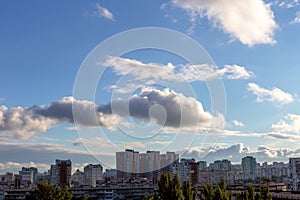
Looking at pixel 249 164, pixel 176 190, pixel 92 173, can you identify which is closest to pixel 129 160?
pixel 92 173

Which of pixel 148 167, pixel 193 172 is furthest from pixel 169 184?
pixel 148 167

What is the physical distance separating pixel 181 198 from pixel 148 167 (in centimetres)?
7559

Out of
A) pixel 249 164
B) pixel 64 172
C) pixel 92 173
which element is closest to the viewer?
pixel 64 172

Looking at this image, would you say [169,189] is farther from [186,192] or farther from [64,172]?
[64,172]

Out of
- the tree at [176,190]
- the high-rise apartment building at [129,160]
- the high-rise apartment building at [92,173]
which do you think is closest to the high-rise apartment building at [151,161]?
the high-rise apartment building at [129,160]

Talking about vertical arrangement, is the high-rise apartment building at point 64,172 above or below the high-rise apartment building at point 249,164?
below

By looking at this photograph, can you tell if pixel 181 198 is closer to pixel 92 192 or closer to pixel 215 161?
pixel 92 192

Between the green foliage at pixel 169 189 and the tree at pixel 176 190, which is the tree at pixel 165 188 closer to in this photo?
the green foliage at pixel 169 189

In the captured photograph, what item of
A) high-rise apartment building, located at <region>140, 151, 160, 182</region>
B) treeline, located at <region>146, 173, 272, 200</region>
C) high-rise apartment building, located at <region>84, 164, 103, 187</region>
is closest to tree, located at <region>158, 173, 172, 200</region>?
treeline, located at <region>146, 173, 272, 200</region>

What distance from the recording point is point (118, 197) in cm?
6744

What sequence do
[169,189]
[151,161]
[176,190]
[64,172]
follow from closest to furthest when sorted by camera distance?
[176,190] → [169,189] → [64,172] → [151,161]

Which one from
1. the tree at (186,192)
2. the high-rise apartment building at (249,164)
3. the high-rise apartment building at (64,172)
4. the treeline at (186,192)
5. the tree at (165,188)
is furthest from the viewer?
the high-rise apartment building at (249,164)

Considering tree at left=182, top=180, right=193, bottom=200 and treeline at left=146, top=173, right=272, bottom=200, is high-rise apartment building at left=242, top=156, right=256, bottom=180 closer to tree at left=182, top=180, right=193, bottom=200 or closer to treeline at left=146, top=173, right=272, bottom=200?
tree at left=182, top=180, right=193, bottom=200

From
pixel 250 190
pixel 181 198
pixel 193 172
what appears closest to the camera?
pixel 250 190
